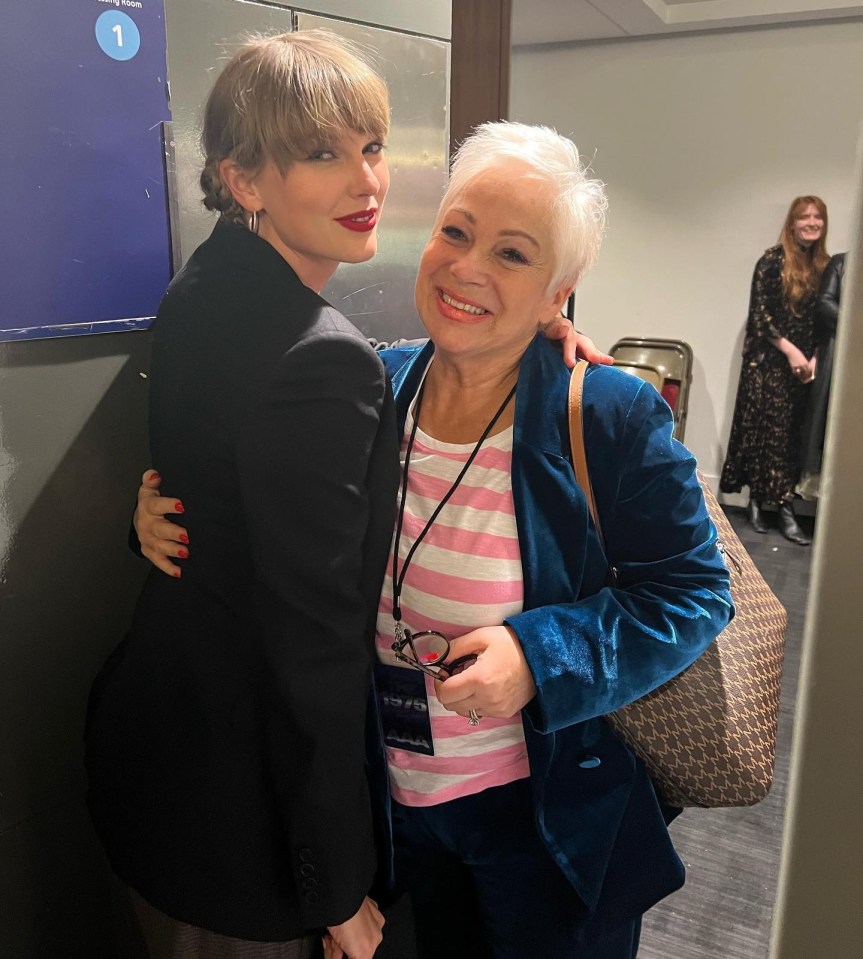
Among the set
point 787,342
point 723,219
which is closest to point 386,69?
point 787,342

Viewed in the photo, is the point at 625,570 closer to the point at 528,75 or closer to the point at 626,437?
the point at 626,437

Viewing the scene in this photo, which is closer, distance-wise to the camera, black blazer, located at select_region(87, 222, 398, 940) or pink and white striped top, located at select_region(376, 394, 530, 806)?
black blazer, located at select_region(87, 222, 398, 940)

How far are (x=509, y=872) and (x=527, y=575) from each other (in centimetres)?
42

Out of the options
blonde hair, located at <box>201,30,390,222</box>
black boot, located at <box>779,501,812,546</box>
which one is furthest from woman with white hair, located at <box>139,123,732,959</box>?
black boot, located at <box>779,501,812,546</box>

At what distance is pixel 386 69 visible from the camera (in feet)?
3.62

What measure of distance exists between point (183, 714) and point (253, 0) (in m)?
0.87

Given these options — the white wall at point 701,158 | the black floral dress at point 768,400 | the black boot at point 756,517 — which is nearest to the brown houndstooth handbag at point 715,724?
the black floral dress at point 768,400

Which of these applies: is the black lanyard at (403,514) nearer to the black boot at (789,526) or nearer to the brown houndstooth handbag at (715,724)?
the brown houndstooth handbag at (715,724)

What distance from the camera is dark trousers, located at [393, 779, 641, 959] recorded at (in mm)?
1070

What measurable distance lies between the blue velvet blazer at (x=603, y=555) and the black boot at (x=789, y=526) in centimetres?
358

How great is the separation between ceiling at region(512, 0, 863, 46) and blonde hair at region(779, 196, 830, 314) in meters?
0.86

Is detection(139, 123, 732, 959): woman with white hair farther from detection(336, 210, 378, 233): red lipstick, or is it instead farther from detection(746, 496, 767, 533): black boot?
detection(746, 496, 767, 533): black boot

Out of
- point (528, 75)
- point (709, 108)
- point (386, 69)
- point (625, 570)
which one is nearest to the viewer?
point (625, 570)

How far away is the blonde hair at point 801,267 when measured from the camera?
3.83 m
